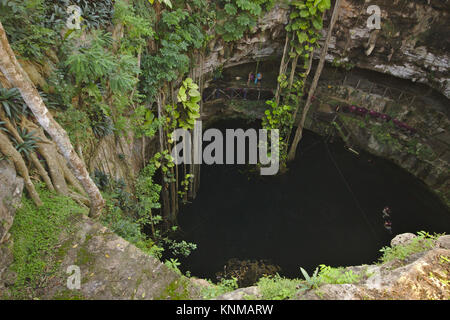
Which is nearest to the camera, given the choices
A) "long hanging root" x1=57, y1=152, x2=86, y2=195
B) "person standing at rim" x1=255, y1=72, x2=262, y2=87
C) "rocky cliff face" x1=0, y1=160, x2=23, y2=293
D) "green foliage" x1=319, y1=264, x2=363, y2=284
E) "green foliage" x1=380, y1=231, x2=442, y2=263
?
"rocky cliff face" x1=0, y1=160, x2=23, y2=293

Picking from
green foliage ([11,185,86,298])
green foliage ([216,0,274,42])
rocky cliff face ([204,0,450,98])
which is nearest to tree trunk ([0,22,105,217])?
green foliage ([11,185,86,298])

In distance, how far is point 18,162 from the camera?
2902 mm

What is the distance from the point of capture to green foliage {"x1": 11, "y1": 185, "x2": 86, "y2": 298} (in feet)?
8.65

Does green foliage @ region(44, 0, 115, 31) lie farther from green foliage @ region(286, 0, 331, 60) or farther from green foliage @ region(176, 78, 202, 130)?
green foliage @ region(286, 0, 331, 60)

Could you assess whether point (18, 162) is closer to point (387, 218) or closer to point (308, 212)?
point (308, 212)

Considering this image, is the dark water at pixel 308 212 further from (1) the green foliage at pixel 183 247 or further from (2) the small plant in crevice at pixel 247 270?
(1) the green foliage at pixel 183 247

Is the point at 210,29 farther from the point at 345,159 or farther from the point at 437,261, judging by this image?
the point at 345,159

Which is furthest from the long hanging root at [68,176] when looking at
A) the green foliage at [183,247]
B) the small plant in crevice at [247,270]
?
the small plant in crevice at [247,270]

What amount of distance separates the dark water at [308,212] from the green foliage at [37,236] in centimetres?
461

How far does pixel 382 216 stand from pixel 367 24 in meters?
7.05

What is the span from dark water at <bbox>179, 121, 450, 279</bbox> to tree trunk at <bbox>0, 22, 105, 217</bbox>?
15.8 feet

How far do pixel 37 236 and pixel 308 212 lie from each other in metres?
7.93
